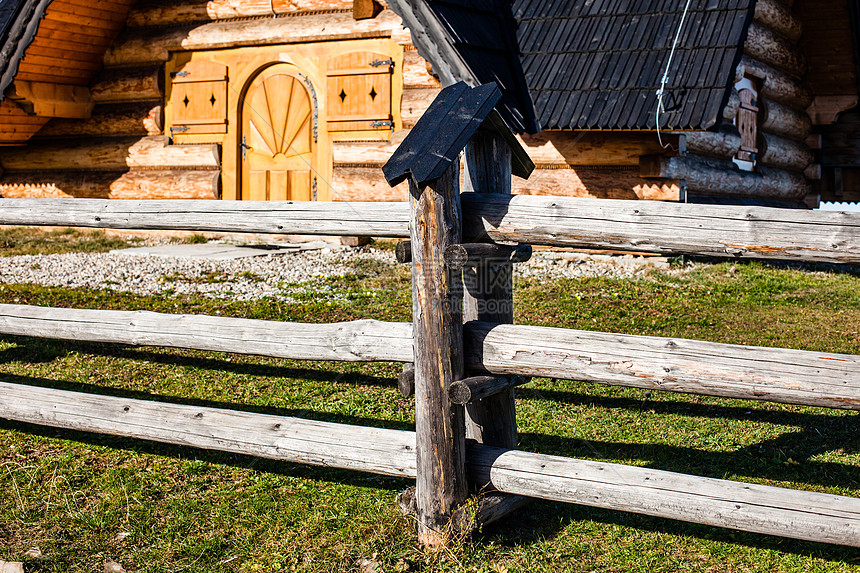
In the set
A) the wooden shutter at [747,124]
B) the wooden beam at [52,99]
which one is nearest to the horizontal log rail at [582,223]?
the wooden beam at [52,99]

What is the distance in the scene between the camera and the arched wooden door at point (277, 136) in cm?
1127

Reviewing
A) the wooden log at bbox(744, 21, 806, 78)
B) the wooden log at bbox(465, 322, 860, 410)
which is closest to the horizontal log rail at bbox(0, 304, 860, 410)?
→ the wooden log at bbox(465, 322, 860, 410)

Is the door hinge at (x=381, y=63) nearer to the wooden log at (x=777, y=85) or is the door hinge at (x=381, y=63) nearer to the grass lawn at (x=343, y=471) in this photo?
the grass lawn at (x=343, y=471)

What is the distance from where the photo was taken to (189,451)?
4430 millimetres

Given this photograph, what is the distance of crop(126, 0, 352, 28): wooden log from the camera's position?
10961mm

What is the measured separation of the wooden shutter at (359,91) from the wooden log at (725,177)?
355cm

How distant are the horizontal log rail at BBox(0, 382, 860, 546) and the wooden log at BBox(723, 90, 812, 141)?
31.2 feet

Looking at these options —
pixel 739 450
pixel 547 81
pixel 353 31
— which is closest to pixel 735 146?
pixel 547 81

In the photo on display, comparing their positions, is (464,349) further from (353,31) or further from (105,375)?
(353,31)

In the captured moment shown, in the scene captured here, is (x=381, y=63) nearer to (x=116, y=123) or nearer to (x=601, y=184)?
(x=601, y=184)

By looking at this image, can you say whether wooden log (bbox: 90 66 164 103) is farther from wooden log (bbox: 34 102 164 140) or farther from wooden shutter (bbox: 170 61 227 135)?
wooden shutter (bbox: 170 61 227 135)

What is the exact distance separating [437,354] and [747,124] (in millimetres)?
10865

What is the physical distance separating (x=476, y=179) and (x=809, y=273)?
26.2 feet

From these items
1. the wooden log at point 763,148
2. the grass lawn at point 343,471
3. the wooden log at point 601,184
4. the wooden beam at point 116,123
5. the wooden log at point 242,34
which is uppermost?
the wooden log at point 242,34
